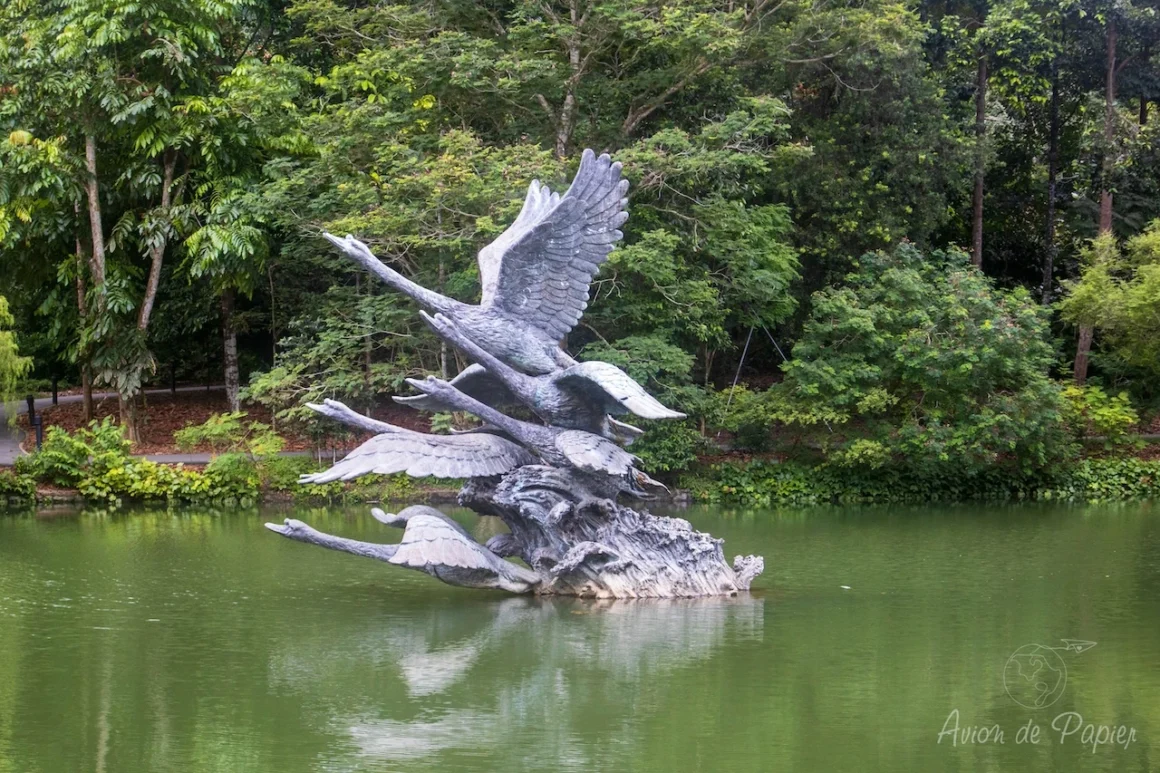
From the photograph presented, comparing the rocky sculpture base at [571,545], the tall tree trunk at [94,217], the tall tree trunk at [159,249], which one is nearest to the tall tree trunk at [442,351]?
the tall tree trunk at [159,249]

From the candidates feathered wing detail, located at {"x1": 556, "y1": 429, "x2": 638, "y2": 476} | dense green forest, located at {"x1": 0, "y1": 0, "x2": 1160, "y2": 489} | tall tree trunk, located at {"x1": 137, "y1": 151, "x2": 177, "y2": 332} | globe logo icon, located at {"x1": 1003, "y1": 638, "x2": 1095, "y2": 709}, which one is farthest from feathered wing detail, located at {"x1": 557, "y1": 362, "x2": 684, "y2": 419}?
tall tree trunk, located at {"x1": 137, "y1": 151, "x2": 177, "y2": 332}

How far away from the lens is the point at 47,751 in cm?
773

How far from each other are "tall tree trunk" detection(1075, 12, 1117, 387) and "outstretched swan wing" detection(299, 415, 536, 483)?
1444 cm

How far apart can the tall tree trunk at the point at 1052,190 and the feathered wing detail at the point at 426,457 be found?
48.9 feet

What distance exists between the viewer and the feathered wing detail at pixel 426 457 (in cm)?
1097

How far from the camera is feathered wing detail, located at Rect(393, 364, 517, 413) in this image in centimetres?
1209

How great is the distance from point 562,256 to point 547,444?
1599 mm

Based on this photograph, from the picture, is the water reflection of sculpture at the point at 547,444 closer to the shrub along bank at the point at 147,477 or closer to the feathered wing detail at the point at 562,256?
the feathered wing detail at the point at 562,256

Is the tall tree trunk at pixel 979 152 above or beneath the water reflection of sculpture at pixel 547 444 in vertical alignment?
above

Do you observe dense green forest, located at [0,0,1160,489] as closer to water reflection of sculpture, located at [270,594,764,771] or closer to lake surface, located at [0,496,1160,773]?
lake surface, located at [0,496,1160,773]

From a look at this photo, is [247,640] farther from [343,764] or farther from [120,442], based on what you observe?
[120,442]

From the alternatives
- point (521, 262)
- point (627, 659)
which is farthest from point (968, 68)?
point (627, 659)

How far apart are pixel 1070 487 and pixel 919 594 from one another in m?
8.87

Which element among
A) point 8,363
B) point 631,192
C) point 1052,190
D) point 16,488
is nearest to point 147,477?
point 16,488
